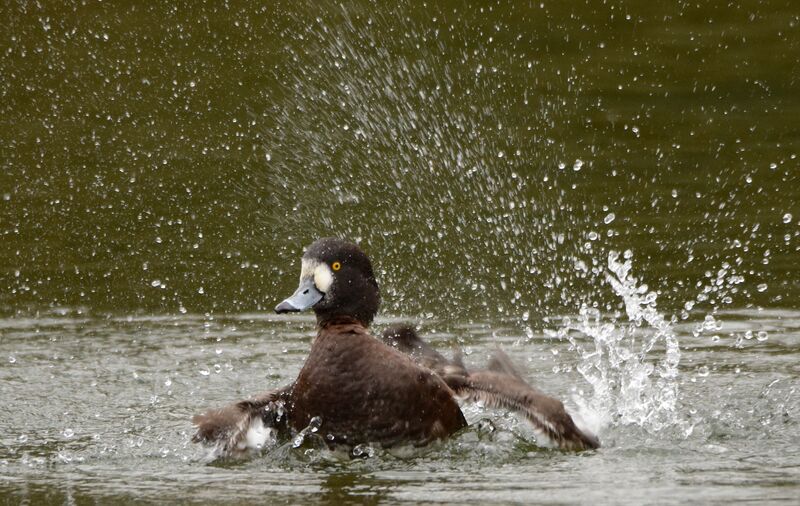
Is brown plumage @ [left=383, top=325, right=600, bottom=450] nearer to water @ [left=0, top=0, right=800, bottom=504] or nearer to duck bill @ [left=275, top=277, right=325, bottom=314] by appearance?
water @ [left=0, top=0, right=800, bottom=504]

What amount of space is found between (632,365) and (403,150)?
508cm

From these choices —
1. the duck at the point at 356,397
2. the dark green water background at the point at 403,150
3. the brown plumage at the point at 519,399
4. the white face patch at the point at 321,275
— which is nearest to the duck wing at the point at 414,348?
the brown plumage at the point at 519,399

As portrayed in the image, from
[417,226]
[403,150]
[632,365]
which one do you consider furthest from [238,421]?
[403,150]

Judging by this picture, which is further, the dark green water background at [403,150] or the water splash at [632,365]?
the dark green water background at [403,150]

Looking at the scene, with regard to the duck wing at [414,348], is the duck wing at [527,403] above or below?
below

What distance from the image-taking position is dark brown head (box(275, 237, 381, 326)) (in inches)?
229

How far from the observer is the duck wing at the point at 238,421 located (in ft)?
18.2

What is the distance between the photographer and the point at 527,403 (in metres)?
5.56

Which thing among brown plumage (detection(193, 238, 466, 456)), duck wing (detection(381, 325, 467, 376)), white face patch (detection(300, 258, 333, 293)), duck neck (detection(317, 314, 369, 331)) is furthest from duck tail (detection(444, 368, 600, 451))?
white face patch (detection(300, 258, 333, 293))

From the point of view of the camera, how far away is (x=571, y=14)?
14102 mm

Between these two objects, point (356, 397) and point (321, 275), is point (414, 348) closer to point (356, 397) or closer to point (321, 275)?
point (321, 275)

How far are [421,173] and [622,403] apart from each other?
5.01 meters

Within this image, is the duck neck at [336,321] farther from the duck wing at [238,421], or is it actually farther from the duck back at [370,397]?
the duck wing at [238,421]

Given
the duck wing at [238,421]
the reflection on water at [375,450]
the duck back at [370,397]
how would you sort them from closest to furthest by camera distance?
the reflection on water at [375,450]
the duck back at [370,397]
the duck wing at [238,421]
